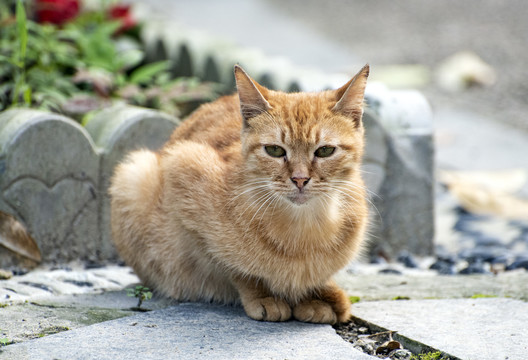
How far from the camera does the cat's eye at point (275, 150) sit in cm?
271

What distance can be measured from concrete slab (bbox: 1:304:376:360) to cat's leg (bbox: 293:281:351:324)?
1.8 inches

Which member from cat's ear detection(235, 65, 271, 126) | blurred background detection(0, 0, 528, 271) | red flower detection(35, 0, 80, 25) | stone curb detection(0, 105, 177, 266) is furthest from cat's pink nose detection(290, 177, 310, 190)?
red flower detection(35, 0, 80, 25)

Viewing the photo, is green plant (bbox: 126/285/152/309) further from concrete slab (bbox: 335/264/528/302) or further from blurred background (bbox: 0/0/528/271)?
blurred background (bbox: 0/0/528/271)

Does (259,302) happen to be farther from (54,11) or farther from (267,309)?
(54,11)

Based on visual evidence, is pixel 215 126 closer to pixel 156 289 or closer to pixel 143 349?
pixel 156 289

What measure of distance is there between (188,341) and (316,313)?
0.62 m

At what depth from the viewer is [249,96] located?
2.80m

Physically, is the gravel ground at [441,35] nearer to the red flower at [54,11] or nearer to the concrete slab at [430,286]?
the concrete slab at [430,286]

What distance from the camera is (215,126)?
330cm

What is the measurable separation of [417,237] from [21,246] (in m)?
2.61

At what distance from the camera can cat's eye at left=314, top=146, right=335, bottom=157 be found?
270cm

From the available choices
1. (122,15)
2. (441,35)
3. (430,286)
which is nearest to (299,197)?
(430,286)

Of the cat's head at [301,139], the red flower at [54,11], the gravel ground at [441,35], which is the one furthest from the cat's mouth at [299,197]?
the gravel ground at [441,35]

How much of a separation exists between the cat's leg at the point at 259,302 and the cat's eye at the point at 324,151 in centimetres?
64
